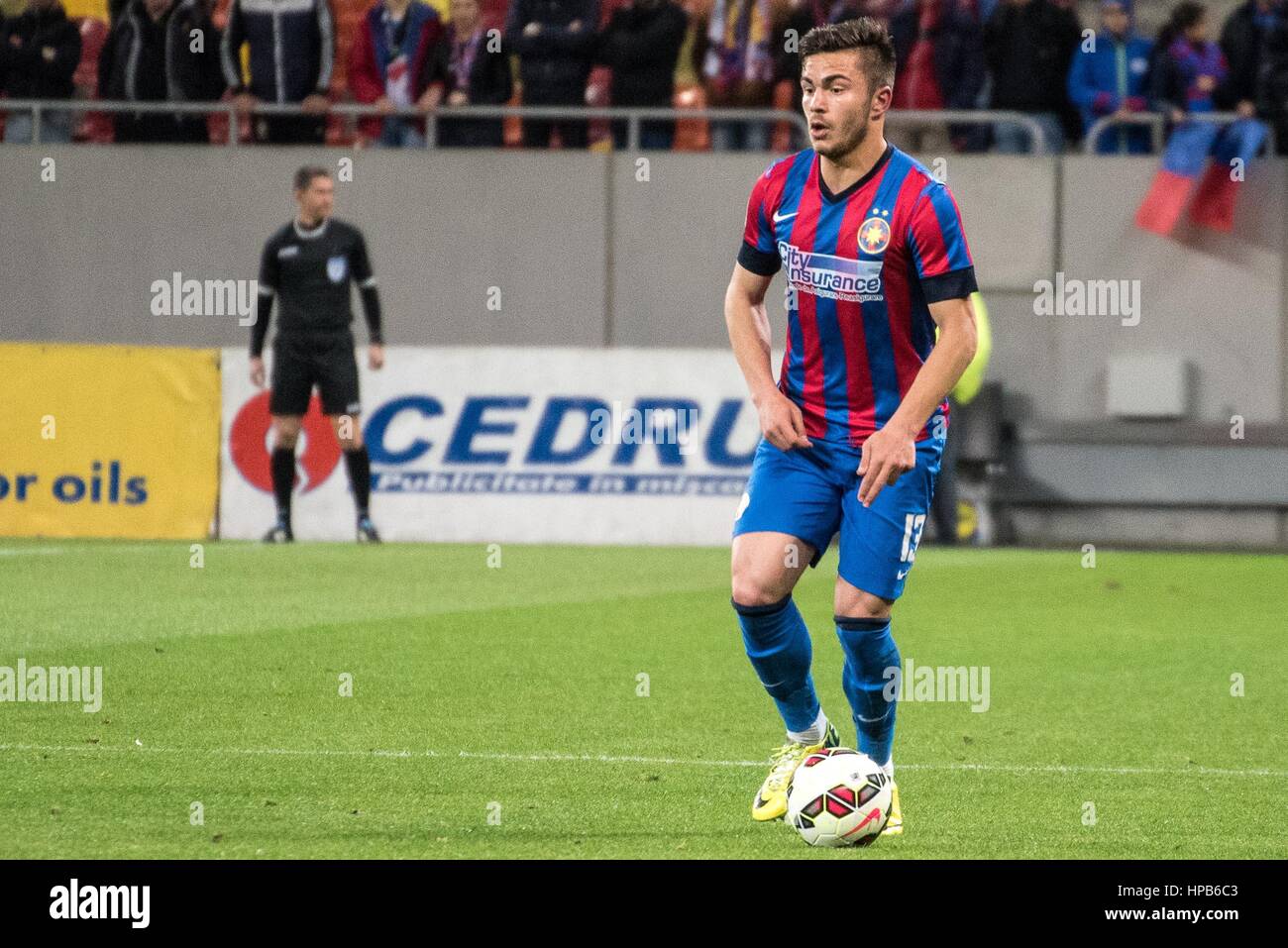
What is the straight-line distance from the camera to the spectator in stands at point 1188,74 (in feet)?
62.0

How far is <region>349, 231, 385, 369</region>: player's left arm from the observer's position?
17.2 meters

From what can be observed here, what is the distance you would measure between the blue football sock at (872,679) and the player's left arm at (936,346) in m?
0.42

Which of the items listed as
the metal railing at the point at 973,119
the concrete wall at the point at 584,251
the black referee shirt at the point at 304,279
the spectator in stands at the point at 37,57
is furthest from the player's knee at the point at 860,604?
the spectator in stands at the point at 37,57

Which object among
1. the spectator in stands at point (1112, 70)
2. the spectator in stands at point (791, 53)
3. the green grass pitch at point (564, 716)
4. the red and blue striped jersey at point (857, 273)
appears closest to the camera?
the green grass pitch at point (564, 716)

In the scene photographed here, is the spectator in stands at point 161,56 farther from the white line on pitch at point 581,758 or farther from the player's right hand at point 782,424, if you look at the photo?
the player's right hand at point 782,424

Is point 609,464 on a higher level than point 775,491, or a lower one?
lower

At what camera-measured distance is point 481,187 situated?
1998 centimetres

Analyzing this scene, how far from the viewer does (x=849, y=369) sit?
22.1 ft

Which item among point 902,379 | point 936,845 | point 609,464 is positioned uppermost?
point 902,379

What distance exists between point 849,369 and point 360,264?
1109 cm

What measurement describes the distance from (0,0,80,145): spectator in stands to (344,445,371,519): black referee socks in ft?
15.8
